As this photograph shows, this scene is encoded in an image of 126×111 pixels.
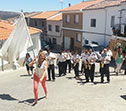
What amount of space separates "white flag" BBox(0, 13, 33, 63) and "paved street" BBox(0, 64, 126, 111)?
1628 mm

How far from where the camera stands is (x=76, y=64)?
9.73 meters

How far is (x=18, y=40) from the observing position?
784cm

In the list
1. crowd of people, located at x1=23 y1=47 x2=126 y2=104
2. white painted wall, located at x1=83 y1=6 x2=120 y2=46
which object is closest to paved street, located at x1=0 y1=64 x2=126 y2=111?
crowd of people, located at x1=23 y1=47 x2=126 y2=104

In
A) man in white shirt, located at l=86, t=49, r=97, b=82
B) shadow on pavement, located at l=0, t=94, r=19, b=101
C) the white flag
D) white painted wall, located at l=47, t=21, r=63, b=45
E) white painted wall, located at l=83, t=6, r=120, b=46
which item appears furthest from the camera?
white painted wall, located at l=47, t=21, r=63, b=45

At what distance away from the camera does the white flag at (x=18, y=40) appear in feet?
25.5

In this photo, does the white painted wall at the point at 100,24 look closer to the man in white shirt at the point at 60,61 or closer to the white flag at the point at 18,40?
the man in white shirt at the point at 60,61

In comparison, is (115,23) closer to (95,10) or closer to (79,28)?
(95,10)

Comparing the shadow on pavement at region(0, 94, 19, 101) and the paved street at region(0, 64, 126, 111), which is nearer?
the paved street at region(0, 64, 126, 111)

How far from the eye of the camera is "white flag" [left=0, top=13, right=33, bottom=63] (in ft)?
25.5

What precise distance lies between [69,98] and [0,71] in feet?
28.2

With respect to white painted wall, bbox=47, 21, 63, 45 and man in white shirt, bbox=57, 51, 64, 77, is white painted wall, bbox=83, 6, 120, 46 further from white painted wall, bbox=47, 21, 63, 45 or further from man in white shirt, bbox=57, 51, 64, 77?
man in white shirt, bbox=57, 51, 64, 77

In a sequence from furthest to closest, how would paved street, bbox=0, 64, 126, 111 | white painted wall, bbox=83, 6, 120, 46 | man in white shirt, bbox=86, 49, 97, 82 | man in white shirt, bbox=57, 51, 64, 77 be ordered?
white painted wall, bbox=83, 6, 120, 46, man in white shirt, bbox=57, 51, 64, 77, man in white shirt, bbox=86, 49, 97, 82, paved street, bbox=0, 64, 126, 111

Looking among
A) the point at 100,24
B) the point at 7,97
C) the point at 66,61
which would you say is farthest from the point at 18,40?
the point at 100,24

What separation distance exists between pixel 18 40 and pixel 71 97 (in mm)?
3235
